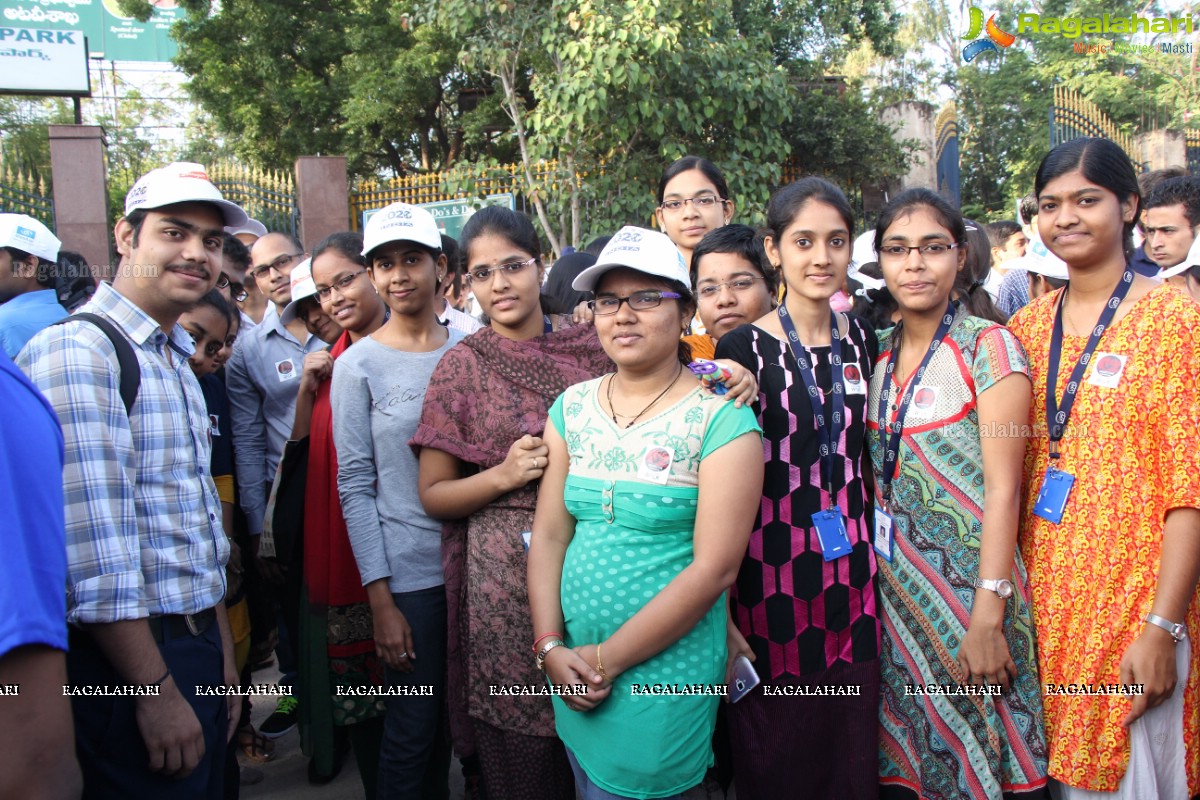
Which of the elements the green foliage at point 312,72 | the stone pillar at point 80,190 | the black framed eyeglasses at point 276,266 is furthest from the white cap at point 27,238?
the green foliage at point 312,72

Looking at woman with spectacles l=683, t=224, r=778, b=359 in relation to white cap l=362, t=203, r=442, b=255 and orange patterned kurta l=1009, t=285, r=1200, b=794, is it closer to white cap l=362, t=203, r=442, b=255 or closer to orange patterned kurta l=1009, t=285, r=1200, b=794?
white cap l=362, t=203, r=442, b=255

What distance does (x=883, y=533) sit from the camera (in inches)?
89.7

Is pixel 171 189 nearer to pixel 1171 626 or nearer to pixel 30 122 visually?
pixel 1171 626

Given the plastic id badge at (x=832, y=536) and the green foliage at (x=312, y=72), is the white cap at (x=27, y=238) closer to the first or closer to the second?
the plastic id badge at (x=832, y=536)

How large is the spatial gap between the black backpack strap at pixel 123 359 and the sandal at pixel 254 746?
2.45 m

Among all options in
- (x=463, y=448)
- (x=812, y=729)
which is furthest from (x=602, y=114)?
(x=812, y=729)

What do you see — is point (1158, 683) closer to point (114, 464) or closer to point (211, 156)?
point (114, 464)

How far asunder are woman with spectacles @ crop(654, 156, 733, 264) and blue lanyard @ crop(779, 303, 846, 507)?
124 centimetres

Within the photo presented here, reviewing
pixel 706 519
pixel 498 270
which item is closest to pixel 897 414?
pixel 706 519

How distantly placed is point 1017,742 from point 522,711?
130cm

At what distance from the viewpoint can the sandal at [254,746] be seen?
3748mm

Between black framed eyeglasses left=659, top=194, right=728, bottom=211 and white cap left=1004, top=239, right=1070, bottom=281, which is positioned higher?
black framed eyeglasses left=659, top=194, right=728, bottom=211

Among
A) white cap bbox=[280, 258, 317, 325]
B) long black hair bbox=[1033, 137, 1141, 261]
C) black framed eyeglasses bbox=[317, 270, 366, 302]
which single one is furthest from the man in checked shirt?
long black hair bbox=[1033, 137, 1141, 261]

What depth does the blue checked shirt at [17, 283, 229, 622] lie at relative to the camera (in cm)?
173
